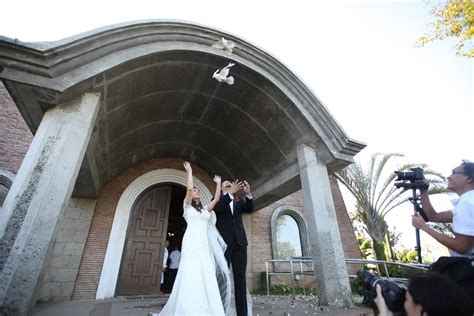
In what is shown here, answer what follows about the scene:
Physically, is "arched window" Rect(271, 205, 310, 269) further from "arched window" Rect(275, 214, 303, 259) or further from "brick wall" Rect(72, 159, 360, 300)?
"brick wall" Rect(72, 159, 360, 300)

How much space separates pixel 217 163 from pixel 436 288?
7010 mm

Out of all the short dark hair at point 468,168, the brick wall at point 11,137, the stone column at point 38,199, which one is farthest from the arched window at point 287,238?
the brick wall at point 11,137

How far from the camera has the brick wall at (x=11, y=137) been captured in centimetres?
755

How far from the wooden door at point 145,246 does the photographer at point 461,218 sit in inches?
281

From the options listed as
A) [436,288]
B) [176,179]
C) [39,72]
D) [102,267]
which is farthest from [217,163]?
[436,288]

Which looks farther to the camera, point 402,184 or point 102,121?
point 102,121

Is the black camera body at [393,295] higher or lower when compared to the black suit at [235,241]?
lower

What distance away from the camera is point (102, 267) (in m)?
6.74

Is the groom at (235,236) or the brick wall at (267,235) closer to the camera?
the groom at (235,236)

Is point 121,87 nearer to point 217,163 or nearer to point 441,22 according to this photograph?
point 217,163

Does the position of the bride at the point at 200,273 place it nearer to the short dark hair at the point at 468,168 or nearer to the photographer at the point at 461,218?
the photographer at the point at 461,218

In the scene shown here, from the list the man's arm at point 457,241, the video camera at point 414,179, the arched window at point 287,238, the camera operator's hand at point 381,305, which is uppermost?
the arched window at point 287,238

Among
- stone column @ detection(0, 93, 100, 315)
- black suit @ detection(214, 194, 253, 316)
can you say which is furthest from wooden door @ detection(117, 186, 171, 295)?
black suit @ detection(214, 194, 253, 316)

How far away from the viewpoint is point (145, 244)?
7531 millimetres
